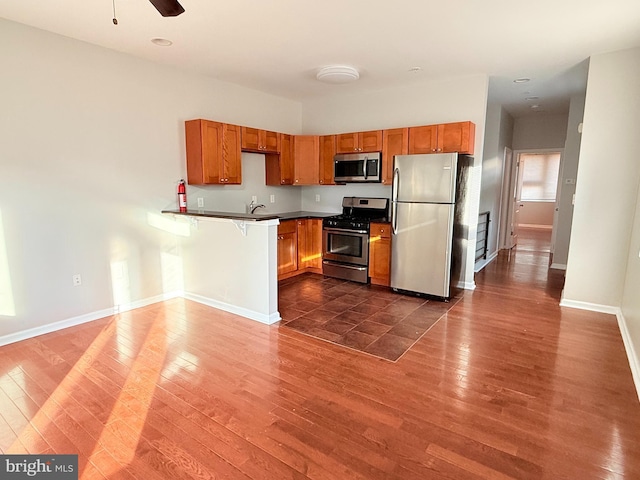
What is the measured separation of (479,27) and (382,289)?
9.97ft

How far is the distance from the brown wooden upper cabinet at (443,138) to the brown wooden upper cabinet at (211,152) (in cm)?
229

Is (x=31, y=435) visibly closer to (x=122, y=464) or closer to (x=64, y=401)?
(x=64, y=401)

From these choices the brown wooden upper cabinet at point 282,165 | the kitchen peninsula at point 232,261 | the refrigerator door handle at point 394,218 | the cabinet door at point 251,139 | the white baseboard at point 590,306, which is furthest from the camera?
the brown wooden upper cabinet at point 282,165

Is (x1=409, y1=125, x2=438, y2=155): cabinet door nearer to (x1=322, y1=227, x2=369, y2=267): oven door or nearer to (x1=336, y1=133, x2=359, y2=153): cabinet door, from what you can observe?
(x1=336, y1=133, x2=359, y2=153): cabinet door

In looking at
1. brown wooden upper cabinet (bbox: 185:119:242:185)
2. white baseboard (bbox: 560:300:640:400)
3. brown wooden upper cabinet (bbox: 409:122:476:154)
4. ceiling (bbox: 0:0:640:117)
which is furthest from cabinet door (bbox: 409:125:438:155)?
white baseboard (bbox: 560:300:640:400)

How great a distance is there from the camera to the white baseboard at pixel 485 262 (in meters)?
5.85

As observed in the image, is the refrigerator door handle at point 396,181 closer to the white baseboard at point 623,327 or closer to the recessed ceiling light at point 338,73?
the recessed ceiling light at point 338,73

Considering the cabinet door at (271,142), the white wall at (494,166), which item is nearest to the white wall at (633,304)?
the white wall at (494,166)

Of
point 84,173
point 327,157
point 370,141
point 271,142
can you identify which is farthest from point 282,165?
point 84,173

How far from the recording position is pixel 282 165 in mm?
5355

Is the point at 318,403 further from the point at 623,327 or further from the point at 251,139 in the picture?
the point at 251,139

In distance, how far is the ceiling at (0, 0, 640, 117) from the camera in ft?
8.91

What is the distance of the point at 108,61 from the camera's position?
3.56 m

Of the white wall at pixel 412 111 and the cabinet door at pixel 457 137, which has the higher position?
the white wall at pixel 412 111
